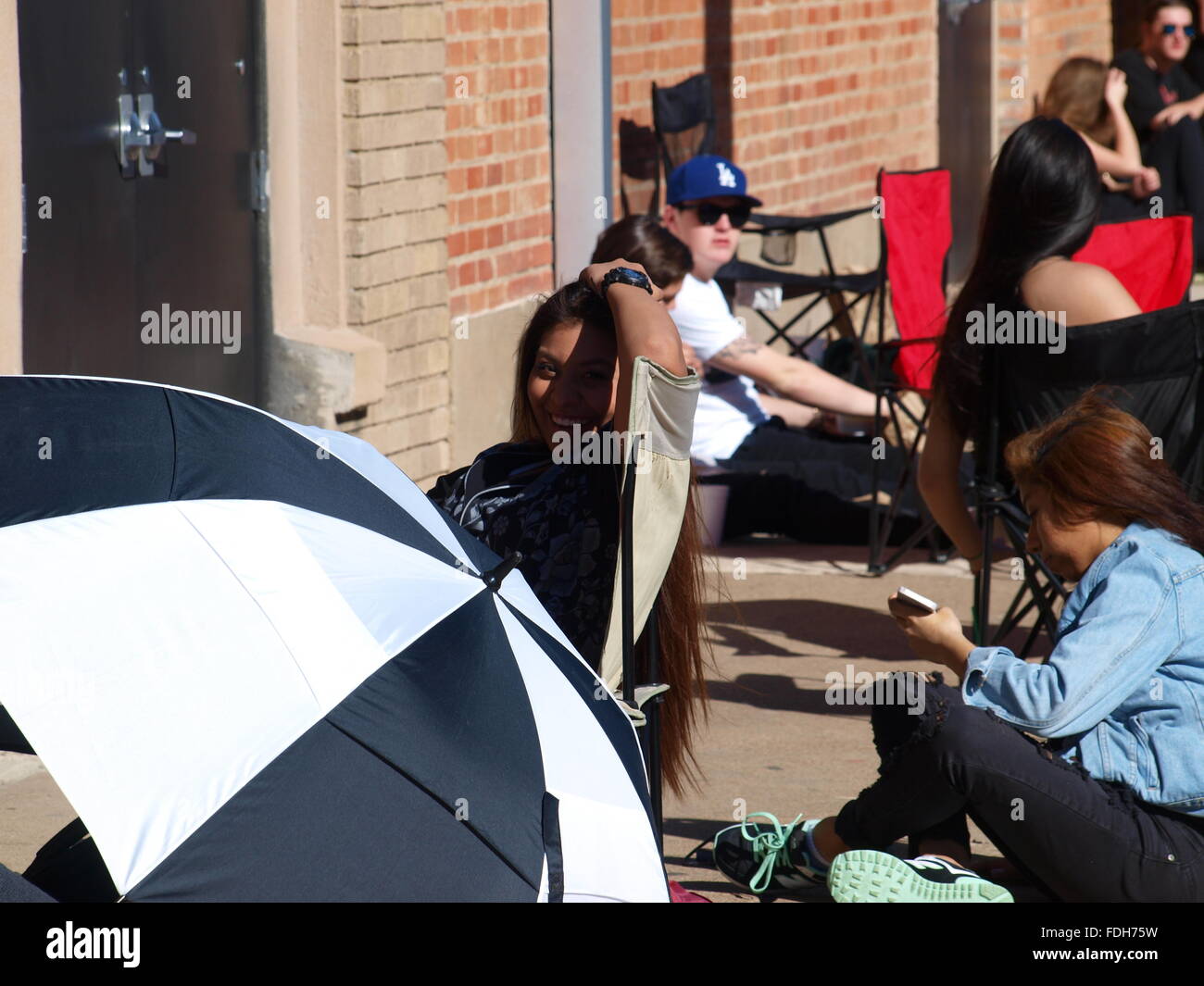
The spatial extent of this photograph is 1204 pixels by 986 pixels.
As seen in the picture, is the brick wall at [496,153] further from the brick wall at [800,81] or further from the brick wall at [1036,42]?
the brick wall at [1036,42]

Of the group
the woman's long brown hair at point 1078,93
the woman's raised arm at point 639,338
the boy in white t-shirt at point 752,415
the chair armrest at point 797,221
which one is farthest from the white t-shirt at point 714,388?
the woman's long brown hair at point 1078,93

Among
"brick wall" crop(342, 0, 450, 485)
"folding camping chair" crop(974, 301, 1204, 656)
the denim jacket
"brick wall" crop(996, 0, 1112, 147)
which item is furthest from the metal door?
"brick wall" crop(996, 0, 1112, 147)

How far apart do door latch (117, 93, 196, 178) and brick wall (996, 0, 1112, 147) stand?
8621 mm

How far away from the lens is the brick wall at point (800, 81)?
901cm

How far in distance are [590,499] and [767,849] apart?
3.38ft

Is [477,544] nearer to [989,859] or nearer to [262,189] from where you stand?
[989,859]

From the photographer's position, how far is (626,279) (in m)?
2.92

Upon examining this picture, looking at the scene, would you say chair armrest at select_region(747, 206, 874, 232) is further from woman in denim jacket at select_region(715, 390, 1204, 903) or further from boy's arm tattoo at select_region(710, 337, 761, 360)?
woman in denim jacket at select_region(715, 390, 1204, 903)

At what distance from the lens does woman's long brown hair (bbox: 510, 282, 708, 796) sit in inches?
117

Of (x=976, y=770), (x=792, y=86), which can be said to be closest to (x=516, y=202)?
(x=792, y=86)

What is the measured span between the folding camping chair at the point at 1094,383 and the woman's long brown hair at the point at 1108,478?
1246 mm

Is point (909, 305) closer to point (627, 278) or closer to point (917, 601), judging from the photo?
point (917, 601)
